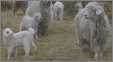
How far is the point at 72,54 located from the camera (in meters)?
2.13

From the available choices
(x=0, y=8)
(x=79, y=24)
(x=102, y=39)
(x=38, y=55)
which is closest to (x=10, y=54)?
(x=38, y=55)

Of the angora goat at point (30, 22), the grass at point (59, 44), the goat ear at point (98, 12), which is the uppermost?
the goat ear at point (98, 12)

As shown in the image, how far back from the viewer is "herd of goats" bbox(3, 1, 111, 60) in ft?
6.91

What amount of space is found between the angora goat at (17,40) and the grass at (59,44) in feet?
0.14

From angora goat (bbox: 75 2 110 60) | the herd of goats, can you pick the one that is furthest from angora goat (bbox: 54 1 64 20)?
angora goat (bbox: 75 2 110 60)

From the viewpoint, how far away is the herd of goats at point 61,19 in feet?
6.91

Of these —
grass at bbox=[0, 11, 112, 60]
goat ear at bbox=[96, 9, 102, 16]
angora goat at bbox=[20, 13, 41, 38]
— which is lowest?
grass at bbox=[0, 11, 112, 60]

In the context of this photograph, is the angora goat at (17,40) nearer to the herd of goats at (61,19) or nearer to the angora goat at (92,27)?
the herd of goats at (61,19)

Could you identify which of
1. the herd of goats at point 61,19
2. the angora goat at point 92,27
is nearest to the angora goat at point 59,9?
the herd of goats at point 61,19

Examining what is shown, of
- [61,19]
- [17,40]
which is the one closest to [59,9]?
[61,19]

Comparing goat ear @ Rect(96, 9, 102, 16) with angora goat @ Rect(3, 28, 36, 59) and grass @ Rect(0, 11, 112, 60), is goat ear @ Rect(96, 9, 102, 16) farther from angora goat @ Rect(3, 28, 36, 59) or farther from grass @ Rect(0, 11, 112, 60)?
angora goat @ Rect(3, 28, 36, 59)

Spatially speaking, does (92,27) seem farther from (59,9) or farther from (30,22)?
(30,22)

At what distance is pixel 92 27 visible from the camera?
212 centimetres

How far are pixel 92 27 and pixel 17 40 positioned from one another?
607 mm
